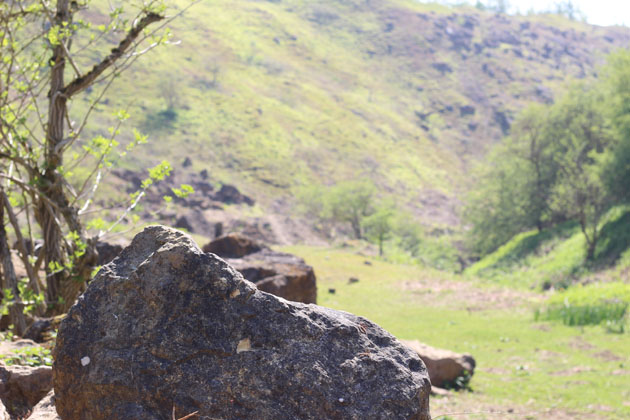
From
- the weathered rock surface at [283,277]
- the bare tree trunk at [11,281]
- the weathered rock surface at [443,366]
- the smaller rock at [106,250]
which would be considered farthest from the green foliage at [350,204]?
the bare tree trunk at [11,281]

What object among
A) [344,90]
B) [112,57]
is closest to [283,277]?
[112,57]

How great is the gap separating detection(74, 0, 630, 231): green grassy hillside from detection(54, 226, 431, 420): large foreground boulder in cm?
5400

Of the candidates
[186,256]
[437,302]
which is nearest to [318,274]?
[437,302]

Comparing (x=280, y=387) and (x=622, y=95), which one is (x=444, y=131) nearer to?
(x=622, y=95)

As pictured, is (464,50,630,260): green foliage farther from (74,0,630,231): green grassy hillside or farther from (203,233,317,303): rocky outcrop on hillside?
(74,0,630,231): green grassy hillside

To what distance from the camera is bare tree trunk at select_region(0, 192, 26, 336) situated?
22.8 ft

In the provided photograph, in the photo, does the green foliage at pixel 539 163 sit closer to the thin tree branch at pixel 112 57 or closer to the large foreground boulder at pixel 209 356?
the thin tree branch at pixel 112 57

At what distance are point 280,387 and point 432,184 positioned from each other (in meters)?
107

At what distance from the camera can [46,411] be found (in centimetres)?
361

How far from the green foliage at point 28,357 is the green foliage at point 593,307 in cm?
1739

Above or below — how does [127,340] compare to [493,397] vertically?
above

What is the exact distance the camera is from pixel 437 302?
2692cm

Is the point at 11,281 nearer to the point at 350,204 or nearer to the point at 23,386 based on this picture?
the point at 23,386

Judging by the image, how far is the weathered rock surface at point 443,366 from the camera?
497 inches
